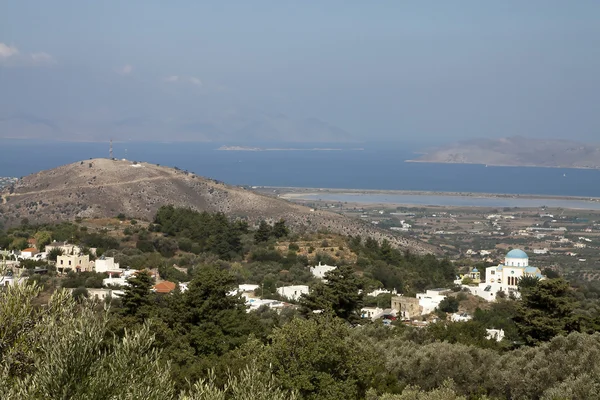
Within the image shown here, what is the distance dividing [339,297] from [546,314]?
16.0ft

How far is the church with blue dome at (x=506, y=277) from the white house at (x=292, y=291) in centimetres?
667

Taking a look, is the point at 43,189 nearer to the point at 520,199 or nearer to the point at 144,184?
the point at 144,184

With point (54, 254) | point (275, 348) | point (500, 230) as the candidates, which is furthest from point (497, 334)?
point (500, 230)

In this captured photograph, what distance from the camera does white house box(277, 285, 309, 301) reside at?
29969 mm

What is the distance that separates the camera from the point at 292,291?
3056 cm

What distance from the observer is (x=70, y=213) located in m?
60.8

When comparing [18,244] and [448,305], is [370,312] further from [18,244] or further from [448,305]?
[18,244]

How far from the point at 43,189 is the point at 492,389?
192ft

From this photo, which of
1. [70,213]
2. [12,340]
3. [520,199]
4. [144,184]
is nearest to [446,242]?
[144,184]

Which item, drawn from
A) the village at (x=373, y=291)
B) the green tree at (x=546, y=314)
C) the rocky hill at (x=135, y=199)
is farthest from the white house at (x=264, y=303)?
the rocky hill at (x=135, y=199)

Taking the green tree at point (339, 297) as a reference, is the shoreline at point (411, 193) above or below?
below

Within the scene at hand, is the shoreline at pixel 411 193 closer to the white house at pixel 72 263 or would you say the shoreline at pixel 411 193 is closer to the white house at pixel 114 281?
the white house at pixel 72 263

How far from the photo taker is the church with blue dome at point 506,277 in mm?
32344

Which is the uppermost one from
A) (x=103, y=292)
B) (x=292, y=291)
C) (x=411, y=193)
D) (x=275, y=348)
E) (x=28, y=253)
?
(x=275, y=348)
